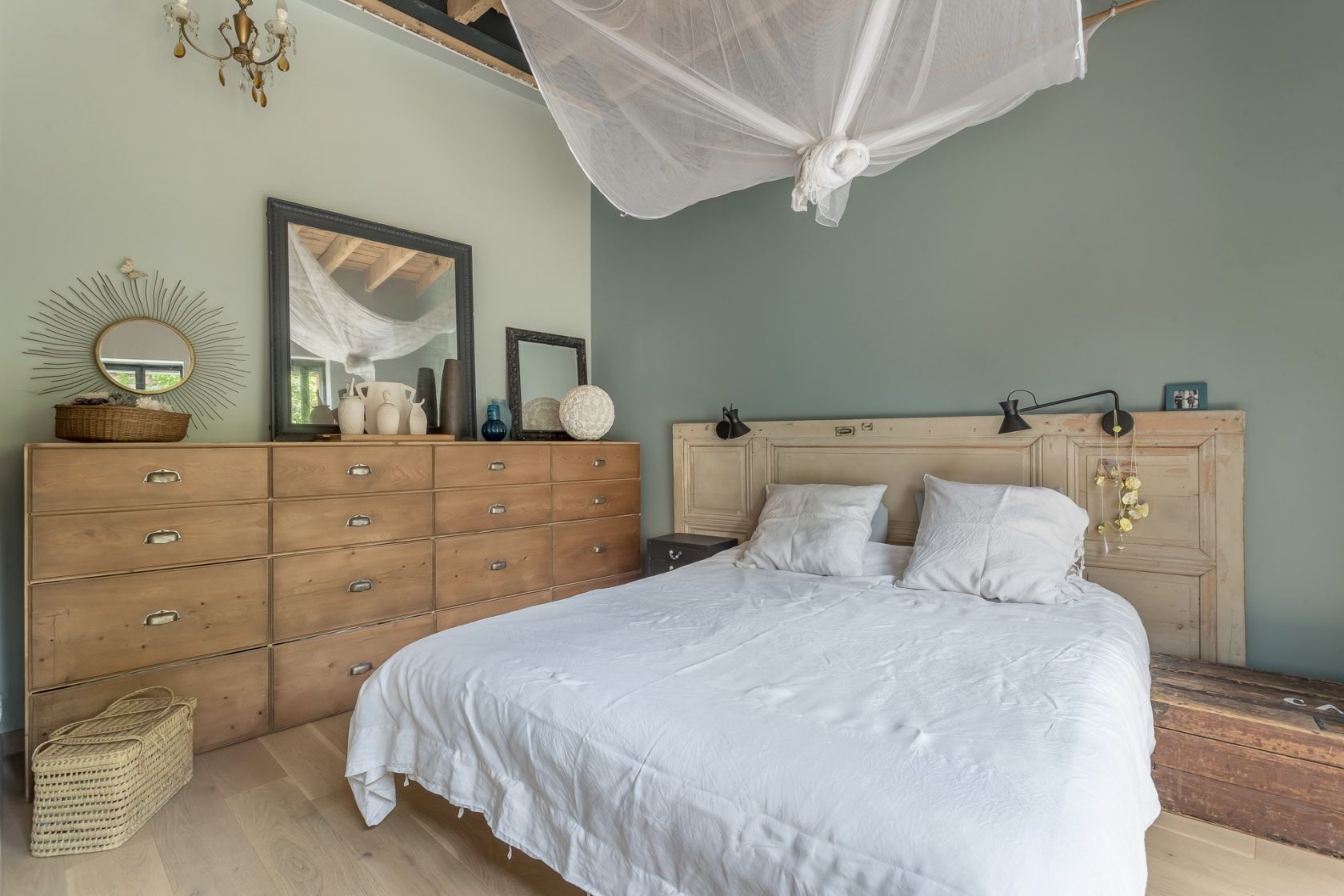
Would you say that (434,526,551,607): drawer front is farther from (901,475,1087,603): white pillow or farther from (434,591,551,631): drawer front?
(901,475,1087,603): white pillow

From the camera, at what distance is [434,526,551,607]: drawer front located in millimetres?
3047

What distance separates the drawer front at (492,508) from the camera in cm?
304

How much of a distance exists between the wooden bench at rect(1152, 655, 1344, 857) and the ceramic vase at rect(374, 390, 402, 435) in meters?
3.00

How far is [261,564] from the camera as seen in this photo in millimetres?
2479

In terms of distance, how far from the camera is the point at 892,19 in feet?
4.67

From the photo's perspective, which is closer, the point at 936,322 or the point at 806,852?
the point at 806,852

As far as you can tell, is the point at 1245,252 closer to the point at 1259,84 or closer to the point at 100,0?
the point at 1259,84

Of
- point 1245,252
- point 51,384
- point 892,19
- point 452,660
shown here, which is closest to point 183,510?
point 51,384

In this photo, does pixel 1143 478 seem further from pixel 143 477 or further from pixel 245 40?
pixel 245 40

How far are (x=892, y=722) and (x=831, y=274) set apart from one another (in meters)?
2.48

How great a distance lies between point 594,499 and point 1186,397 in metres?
2.70

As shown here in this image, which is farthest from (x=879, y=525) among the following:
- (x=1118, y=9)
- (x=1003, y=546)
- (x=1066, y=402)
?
(x=1118, y=9)

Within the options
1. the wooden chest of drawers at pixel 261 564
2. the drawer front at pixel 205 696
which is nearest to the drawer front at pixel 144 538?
the wooden chest of drawers at pixel 261 564

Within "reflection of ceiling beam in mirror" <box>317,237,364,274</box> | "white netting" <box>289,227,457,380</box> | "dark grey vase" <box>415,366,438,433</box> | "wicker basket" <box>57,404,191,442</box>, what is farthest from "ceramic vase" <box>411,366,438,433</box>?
"wicker basket" <box>57,404,191,442</box>
